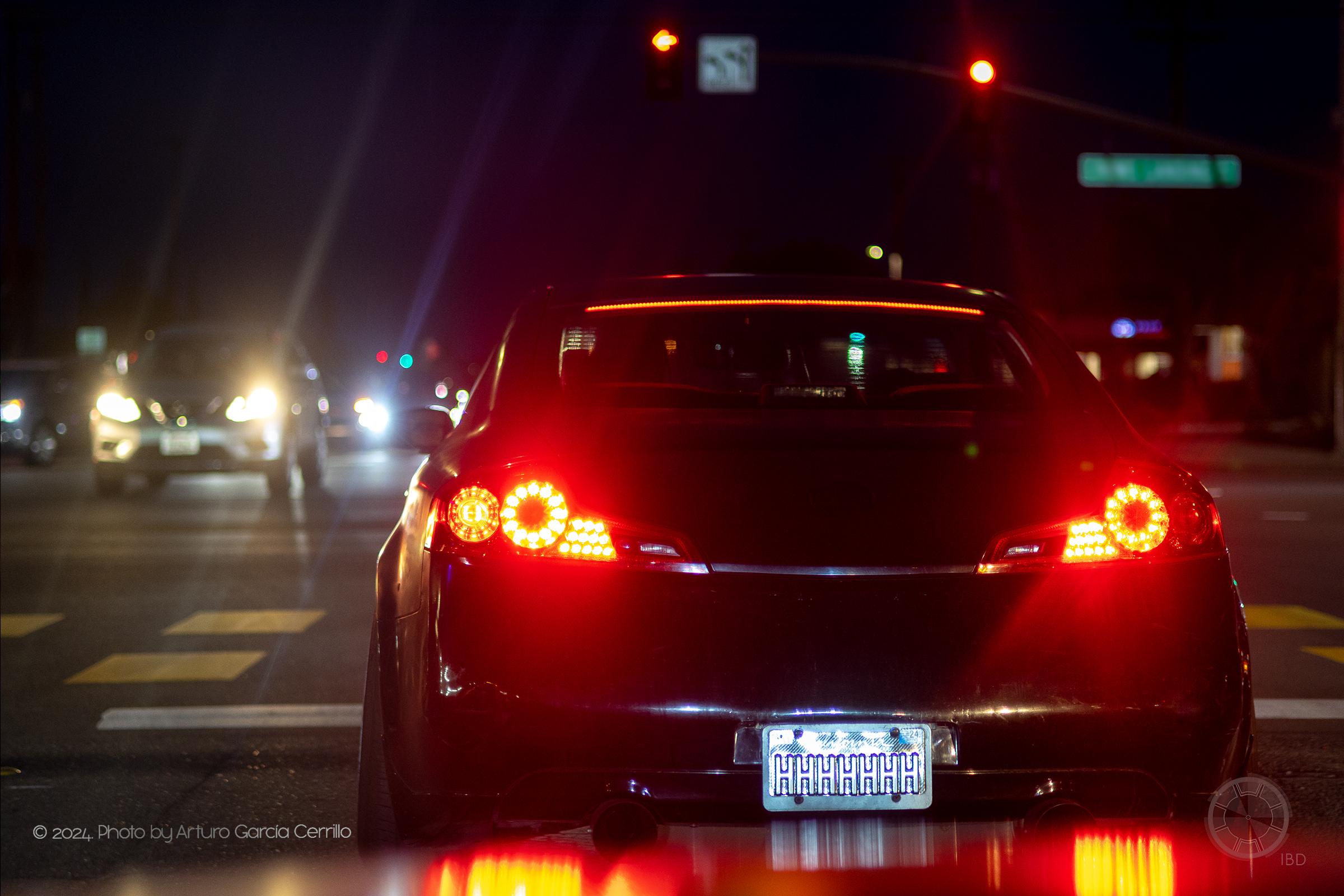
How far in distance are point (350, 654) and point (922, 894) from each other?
197 inches

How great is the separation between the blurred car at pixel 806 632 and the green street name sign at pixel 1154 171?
80.2 feet

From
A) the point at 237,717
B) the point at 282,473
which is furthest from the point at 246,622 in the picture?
the point at 282,473

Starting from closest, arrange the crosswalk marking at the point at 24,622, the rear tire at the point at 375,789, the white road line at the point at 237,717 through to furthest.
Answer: the rear tire at the point at 375,789
the white road line at the point at 237,717
the crosswalk marking at the point at 24,622

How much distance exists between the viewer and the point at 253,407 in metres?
17.7

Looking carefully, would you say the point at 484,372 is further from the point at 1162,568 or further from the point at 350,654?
the point at 350,654

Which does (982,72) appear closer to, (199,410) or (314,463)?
(314,463)

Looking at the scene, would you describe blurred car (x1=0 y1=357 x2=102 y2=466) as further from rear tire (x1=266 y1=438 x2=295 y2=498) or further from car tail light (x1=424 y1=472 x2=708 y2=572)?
car tail light (x1=424 y1=472 x2=708 y2=572)

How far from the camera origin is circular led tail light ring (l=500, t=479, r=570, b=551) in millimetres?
3283

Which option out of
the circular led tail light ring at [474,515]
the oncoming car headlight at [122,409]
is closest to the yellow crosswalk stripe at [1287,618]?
A: the circular led tail light ring at [474,515]

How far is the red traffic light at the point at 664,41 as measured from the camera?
65.4 feet

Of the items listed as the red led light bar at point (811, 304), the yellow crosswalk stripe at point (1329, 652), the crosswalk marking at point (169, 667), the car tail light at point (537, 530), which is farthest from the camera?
the yellow crosswalk stripe at point (1329, 652)

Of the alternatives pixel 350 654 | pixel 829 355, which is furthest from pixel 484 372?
pixel 350 654

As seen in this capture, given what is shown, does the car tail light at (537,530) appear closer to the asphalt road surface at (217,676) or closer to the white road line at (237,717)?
the asphalt road surface at (217,676)

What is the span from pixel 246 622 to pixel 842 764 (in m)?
6.50
